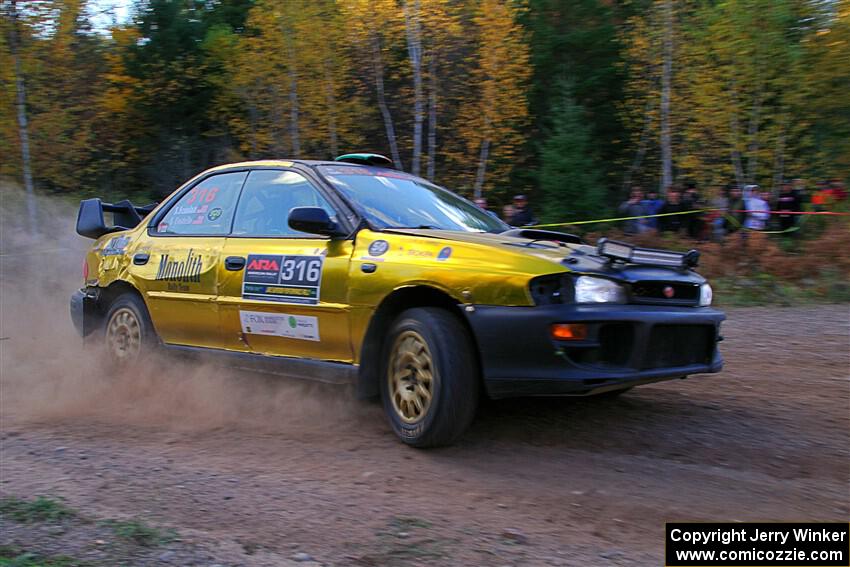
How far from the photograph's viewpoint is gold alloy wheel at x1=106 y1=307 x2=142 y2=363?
20.8 feet

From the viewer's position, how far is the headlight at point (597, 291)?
421 cm

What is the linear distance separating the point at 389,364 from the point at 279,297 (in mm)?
956

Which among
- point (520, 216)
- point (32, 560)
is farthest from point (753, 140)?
point (32, 560)

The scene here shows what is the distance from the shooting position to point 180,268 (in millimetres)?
5977

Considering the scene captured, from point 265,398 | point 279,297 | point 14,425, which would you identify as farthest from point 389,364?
point 14,425

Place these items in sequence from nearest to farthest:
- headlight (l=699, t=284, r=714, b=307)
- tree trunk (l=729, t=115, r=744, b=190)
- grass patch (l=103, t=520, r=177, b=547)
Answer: grass patch (l=103, t=520, r=177, b=547) < headlight (l=699, t=284, r=714, b=307) < tree trunk (l=729, t=115, r=744, b=190)

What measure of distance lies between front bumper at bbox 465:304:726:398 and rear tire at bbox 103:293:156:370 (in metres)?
3.03

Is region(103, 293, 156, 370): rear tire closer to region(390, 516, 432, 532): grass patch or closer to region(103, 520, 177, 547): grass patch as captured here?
Result: region(103, 520, 177, 547): grass patch

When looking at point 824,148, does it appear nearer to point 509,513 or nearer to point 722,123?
point 722,123

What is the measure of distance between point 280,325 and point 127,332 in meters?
1.82

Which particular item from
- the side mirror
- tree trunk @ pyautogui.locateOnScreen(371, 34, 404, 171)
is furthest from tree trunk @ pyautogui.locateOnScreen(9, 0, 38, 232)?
the side mirror

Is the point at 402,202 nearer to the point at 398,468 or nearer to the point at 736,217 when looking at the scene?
the point at 398,468

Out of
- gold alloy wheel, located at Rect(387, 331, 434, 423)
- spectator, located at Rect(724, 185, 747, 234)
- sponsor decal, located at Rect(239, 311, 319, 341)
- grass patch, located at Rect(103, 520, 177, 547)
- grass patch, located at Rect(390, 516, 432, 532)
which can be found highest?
spectator, located at Rect(724, 185, 747, 234)

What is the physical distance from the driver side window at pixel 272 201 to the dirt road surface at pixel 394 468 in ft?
3.46
